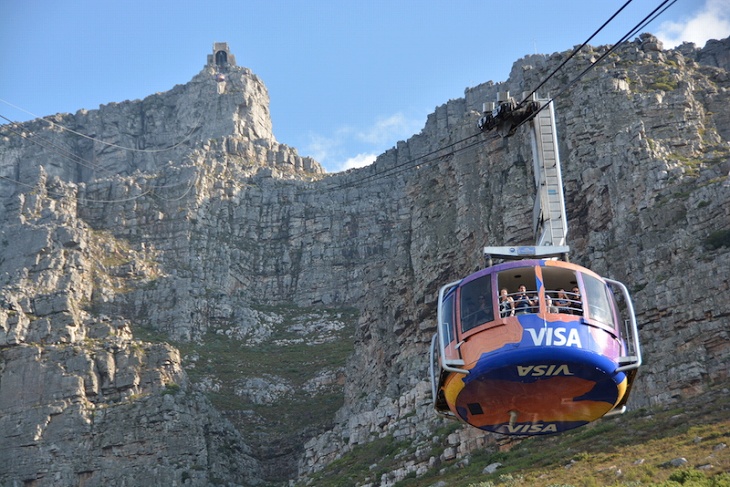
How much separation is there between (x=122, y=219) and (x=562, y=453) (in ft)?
252

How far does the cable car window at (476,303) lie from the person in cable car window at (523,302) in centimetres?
79

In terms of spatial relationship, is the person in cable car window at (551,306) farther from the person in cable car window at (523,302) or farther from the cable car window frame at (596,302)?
the cable car window frame at (596,302)

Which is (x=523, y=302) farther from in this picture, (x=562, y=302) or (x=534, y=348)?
(x=534, y=348)

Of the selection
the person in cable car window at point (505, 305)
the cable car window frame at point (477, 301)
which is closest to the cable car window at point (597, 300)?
the person in cable car window at point (505, 305)

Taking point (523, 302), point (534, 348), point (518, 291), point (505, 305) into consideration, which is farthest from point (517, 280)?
point (534, 348)

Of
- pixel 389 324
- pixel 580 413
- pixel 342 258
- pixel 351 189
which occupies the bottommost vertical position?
pixel 580 413

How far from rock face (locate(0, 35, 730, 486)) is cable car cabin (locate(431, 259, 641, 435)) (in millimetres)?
9435

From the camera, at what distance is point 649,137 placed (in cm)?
7738

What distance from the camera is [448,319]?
37.2m

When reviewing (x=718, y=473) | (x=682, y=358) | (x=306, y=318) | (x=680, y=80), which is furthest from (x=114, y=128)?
(x=718, y=473)

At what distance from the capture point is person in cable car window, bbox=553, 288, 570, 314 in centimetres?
3525

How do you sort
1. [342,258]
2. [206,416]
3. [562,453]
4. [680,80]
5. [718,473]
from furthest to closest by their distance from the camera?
[342,258]
[206,416]
[680,80]
[562,453]
[718,473]

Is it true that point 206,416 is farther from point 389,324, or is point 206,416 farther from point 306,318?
point 306,318

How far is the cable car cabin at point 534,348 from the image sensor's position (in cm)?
3447
